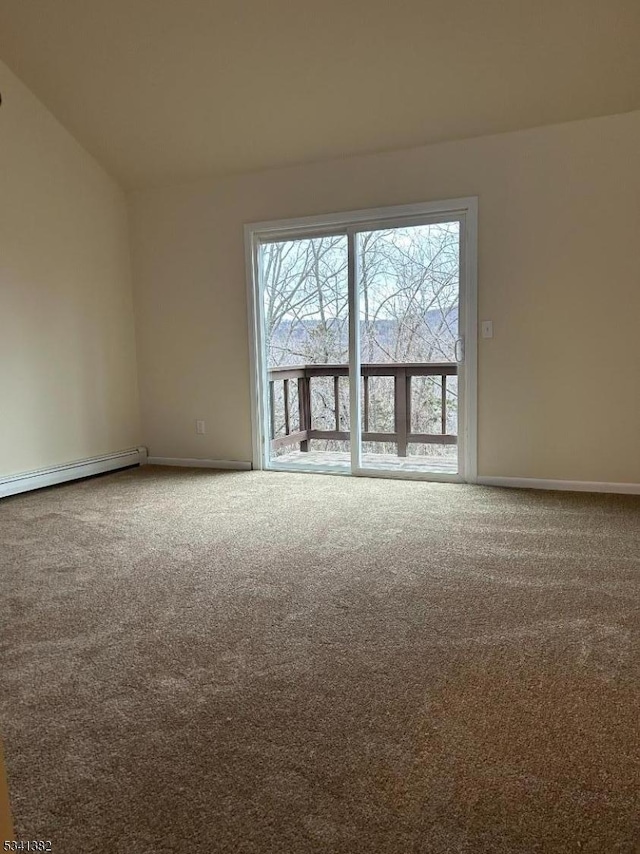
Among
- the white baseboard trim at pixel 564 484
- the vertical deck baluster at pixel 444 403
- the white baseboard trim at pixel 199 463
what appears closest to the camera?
the white baseboard trim at pixel 564 484

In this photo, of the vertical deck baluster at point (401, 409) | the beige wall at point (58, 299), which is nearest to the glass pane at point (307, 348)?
the vertical deck baluster at point (401, 409)

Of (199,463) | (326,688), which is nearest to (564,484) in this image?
(326,688)

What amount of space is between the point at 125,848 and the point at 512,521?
2453 millimetres

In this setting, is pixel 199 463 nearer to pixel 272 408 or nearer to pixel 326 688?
pixel 272 408

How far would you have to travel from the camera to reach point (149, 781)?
1212mm

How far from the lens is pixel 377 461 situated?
438 centimetres

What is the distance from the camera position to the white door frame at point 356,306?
3.79 metres

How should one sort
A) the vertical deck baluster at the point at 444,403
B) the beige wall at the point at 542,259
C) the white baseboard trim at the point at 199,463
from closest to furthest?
the beige wall at the point at 542,259
the vertical deck baluster at the point at 444,403
the white baseboard trim at the point at 199,463

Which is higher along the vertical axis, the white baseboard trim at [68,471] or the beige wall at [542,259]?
the beige wall at [542,259]

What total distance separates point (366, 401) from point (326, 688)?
319 centimetres

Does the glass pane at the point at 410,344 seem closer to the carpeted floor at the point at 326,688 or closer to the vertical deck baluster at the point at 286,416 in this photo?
the vertical deck baluster at the point at 286,416

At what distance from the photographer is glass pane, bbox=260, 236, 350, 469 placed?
4258 mm

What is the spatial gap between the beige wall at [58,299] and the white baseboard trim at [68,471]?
0.07 m

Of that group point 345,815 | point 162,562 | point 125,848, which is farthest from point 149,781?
point 162,562
